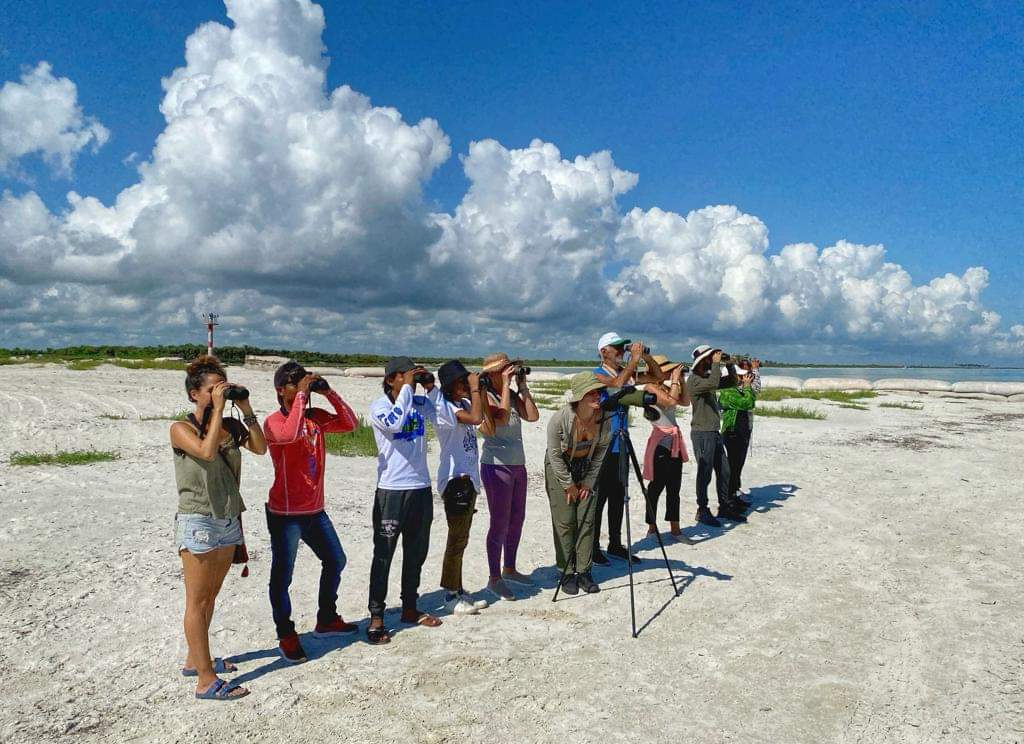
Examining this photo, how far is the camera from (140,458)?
37.8 feet

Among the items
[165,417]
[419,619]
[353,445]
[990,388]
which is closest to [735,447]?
[419,619]

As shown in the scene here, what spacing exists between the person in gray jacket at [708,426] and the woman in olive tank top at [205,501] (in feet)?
17.0

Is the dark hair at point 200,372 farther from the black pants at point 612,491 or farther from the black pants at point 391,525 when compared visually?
the black pants at point 612,491

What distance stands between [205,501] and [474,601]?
2.53 m

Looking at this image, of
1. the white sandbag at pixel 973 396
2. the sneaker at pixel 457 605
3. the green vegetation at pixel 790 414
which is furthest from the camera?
the white sandbag at pixel 973 396

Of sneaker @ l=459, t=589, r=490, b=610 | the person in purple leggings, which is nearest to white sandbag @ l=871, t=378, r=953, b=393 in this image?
the person in purple leggings

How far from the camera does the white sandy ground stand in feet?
12.1

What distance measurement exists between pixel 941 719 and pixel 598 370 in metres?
3.72

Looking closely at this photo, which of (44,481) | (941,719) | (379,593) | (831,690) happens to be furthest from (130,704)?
(44,481)

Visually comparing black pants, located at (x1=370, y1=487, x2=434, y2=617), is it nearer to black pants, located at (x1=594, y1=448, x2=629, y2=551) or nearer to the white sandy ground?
the white sandy ground

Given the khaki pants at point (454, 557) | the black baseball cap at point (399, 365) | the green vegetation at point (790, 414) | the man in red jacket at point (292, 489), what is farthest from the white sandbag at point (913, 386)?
the man in red jacket at point (292, 489)

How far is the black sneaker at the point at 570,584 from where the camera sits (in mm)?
5672

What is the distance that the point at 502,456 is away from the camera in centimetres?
544

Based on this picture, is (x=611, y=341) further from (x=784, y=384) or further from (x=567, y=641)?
(x=784, y=384)
